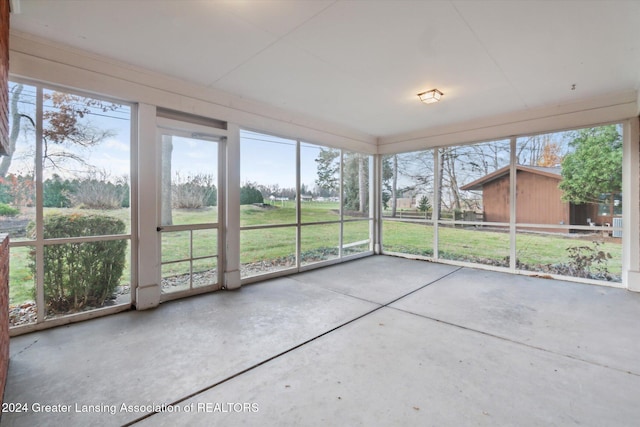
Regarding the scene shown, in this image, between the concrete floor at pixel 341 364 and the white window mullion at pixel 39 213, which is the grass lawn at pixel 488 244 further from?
the white window mullion at pixel 39 213

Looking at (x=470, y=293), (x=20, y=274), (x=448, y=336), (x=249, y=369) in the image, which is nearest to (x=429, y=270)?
(x=470, y=293)

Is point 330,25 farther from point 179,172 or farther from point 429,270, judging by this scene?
point 429,270

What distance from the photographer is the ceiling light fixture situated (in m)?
3.94

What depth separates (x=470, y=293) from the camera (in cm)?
402

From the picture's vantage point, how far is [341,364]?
2252 millimetres

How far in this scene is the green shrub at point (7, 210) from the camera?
106 inches

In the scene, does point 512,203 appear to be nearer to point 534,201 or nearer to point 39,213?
point 534,201

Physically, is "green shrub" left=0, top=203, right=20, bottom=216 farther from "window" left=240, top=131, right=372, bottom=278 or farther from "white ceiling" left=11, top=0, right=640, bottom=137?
"window" left=240, top=131, right=372, bottom=278

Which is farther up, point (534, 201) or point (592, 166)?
point (592, 166)

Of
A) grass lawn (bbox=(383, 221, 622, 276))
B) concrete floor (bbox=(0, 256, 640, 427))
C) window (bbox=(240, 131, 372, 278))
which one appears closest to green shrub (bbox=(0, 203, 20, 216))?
concrete floor (bbox=(0, 256, 640, 427))

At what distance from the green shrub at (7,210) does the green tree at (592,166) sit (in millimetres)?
7399

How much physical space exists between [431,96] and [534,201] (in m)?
2.89

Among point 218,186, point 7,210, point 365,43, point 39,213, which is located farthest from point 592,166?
point 7,210

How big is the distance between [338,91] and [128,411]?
4004 mm
